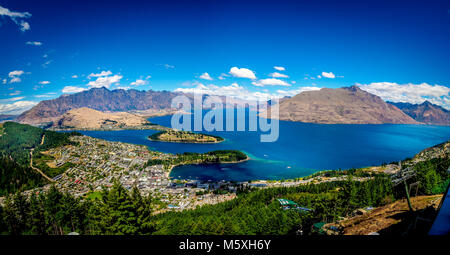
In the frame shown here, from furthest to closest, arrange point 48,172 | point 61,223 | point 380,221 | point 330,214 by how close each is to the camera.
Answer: point 48,172, point 61,223, point 330,214, point 380,221

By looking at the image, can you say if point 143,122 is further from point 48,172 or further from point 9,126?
point 48,172

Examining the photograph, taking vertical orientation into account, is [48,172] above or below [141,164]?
above

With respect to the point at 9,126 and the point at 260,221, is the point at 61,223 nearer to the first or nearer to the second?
the point at 260,221

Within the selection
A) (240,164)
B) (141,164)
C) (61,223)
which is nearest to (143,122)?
(141,164)

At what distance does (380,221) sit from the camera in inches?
242

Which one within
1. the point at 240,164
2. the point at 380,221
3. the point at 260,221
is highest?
the point at 380,221

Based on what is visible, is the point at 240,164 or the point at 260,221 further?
the point at 240,164

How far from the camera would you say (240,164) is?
64.7 metres
